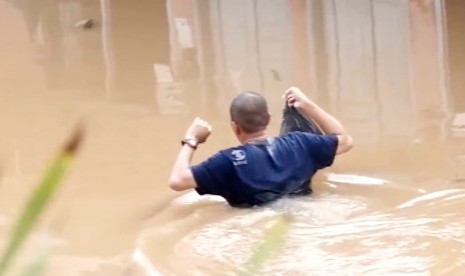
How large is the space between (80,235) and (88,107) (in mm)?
2038

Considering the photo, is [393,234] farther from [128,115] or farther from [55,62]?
[55,62]

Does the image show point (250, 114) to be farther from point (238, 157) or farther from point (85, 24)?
point (85, 24)

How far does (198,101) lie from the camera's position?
5.84m

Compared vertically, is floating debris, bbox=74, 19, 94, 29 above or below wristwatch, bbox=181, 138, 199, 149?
above

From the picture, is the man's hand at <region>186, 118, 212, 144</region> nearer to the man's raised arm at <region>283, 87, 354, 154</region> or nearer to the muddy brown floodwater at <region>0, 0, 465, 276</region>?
the muddy brown floodwater at <region>0, 0, 465, 276</region>

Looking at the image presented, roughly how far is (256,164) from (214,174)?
186 millimetres

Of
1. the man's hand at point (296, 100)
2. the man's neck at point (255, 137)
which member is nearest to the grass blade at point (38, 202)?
the man's neck at point (255, 137)

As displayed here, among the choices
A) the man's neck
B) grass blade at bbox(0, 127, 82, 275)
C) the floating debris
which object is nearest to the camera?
grass blade at bbox(0, 127, 82, 275)

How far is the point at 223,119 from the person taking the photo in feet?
17.8

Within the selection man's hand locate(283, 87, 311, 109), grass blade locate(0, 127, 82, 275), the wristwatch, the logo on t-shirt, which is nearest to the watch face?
the wristwatch

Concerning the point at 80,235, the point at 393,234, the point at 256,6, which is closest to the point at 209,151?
the point at 80,235

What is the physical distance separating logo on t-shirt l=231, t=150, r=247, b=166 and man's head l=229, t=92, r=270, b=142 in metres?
0.13

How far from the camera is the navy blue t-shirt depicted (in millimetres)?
3900

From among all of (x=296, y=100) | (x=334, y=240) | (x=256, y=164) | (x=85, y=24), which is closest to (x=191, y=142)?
(x=256, y=164)
